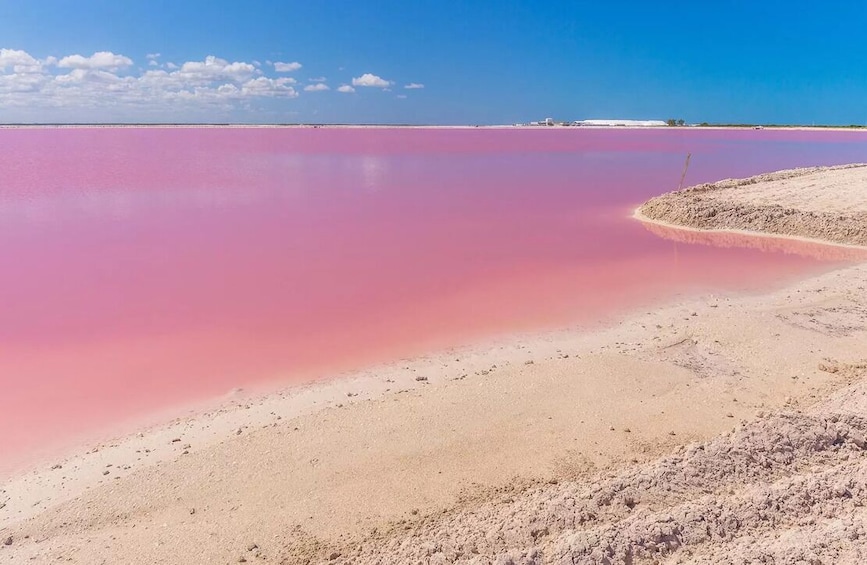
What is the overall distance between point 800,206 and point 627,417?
1266 centimetres

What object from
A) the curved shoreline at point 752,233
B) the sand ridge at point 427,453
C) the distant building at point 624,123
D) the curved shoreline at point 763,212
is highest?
the distant building at point 624,123

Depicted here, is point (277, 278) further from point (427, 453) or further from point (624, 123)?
point (624, 123)

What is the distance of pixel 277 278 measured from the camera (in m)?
9.13

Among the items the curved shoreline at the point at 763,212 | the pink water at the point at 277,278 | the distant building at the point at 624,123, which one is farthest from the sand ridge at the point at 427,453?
the distant building at the point at 624,123

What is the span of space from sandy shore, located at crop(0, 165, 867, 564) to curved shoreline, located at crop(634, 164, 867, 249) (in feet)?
23.1

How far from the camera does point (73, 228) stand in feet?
42.3

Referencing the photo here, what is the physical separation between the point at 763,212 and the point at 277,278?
11064 millimetres

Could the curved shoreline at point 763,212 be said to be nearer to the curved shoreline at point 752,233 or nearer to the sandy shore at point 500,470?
the curved shoreline at point 752,233

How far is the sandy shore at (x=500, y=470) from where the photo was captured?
123 inches

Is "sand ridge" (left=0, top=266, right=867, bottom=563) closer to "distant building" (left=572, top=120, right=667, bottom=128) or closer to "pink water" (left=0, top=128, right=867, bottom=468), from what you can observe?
"pink water" (left=0, top=128, right=867, bottom=468)

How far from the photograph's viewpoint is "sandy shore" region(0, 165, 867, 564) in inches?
123

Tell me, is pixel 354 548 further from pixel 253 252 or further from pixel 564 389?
pixel 253 252

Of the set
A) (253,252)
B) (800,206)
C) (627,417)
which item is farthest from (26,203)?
(800,206)

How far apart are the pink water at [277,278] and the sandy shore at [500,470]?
2.97 ft
